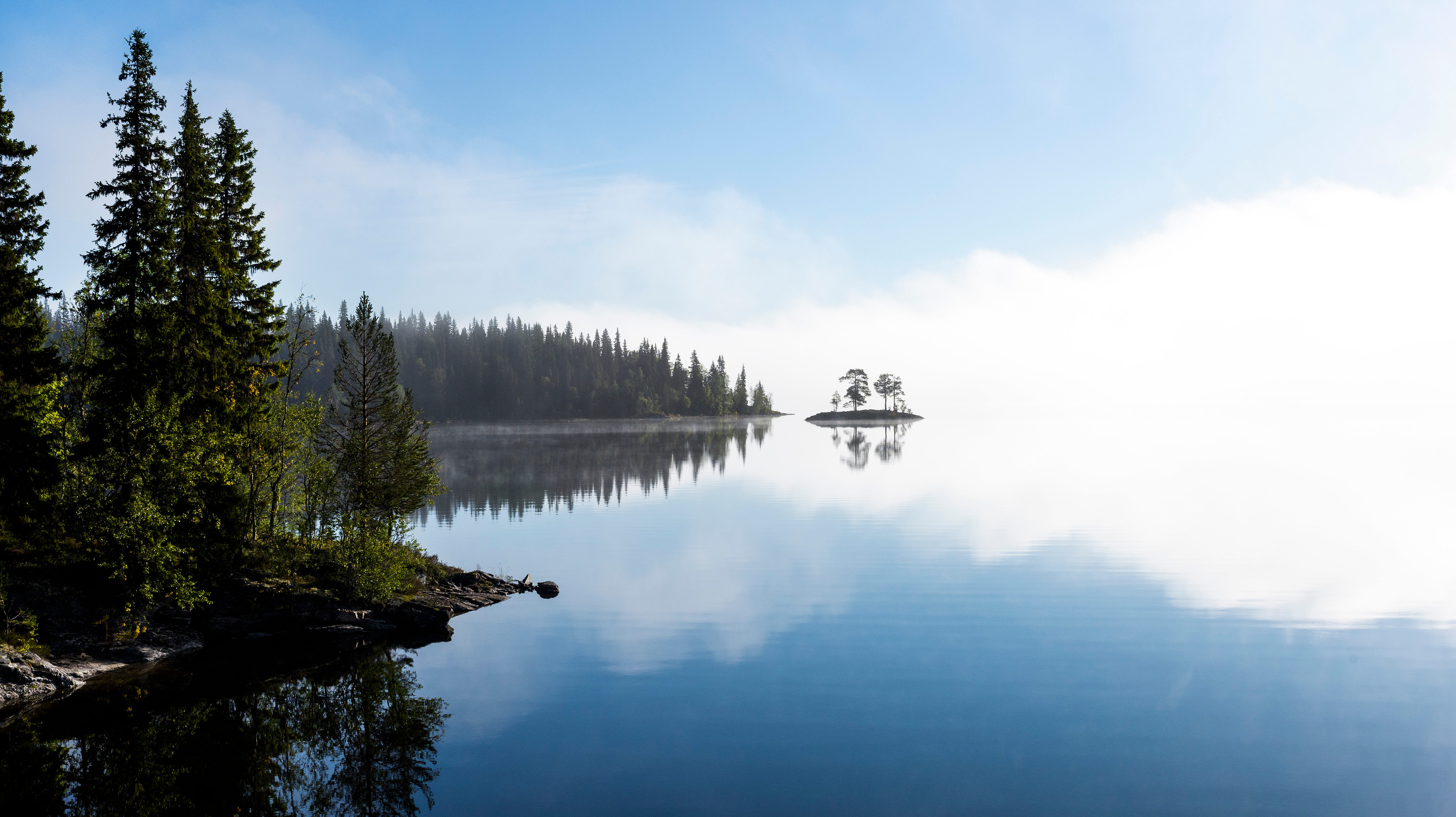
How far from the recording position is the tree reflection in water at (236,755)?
1708 cm

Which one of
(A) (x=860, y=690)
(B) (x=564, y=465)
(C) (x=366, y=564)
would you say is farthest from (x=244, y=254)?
(B) (x=564, y=465)

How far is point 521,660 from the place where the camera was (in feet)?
88.7

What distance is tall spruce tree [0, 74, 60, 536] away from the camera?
26.8 m

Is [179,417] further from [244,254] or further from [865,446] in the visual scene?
[865,446]

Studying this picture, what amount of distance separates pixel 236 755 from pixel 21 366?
19.0 m

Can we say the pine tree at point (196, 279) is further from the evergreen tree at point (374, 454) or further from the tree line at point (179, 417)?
the evergreen tree at point (374, 454)

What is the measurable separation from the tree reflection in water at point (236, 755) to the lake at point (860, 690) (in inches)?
3.8

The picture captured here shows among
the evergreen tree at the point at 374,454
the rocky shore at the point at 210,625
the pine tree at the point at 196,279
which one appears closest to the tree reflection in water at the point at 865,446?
the evergreen tree at the point at 374,454

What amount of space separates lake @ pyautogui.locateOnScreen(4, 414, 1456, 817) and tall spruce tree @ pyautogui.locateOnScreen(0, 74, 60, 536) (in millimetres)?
8917

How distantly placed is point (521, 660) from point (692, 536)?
24.3m

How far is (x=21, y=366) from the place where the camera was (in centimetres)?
2770

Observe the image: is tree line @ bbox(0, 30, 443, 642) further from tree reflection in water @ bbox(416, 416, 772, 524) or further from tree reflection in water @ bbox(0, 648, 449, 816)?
tree reflection in water @ bbox(416, 416, 772, 524)

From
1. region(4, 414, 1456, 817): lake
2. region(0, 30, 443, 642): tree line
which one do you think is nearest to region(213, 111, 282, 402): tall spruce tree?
region(0, 30, 443, 642): tree line

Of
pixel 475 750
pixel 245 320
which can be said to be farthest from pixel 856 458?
pixel 475 750
